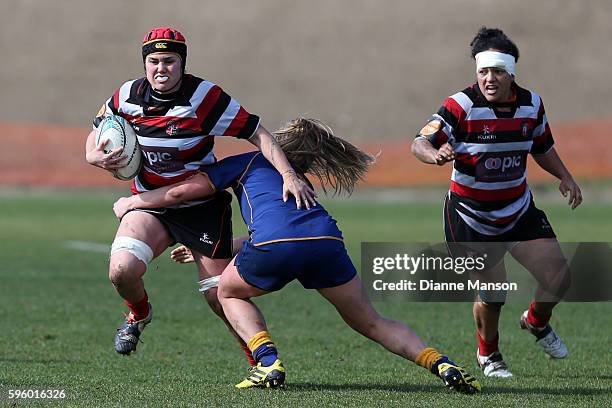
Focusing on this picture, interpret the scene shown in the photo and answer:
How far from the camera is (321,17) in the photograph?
6825 centimetres

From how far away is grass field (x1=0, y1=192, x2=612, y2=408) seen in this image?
5867 millimetres

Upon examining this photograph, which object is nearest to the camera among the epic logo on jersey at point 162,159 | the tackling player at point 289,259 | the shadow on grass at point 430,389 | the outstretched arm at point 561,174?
the tackling player at point 289,259

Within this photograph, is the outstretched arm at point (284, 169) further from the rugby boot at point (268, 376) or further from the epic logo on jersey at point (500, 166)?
the epic logo on jersey at point (500, 166)

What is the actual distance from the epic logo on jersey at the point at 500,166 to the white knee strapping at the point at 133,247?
2.00m

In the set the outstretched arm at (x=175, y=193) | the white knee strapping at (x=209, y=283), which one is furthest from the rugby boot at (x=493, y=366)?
the outstretched arm at (x=175, y=193)

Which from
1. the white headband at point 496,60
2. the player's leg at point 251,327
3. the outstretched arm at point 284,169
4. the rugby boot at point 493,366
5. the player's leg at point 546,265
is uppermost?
the white headband at point 496,60

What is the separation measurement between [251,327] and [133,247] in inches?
34.0

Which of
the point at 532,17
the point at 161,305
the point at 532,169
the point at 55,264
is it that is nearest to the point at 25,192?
the point at 532,169

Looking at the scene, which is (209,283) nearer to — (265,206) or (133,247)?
(133,247)

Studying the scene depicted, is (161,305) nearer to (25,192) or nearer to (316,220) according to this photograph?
(316,220)

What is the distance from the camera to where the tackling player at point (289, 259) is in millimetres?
5773

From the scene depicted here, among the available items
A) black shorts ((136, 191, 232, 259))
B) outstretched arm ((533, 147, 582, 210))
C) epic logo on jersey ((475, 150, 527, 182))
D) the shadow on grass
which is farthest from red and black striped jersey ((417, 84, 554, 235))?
black shorts ((136, 191, 232, 259))

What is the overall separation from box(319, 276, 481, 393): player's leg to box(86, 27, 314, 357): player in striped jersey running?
2.61ft

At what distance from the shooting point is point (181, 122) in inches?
254
